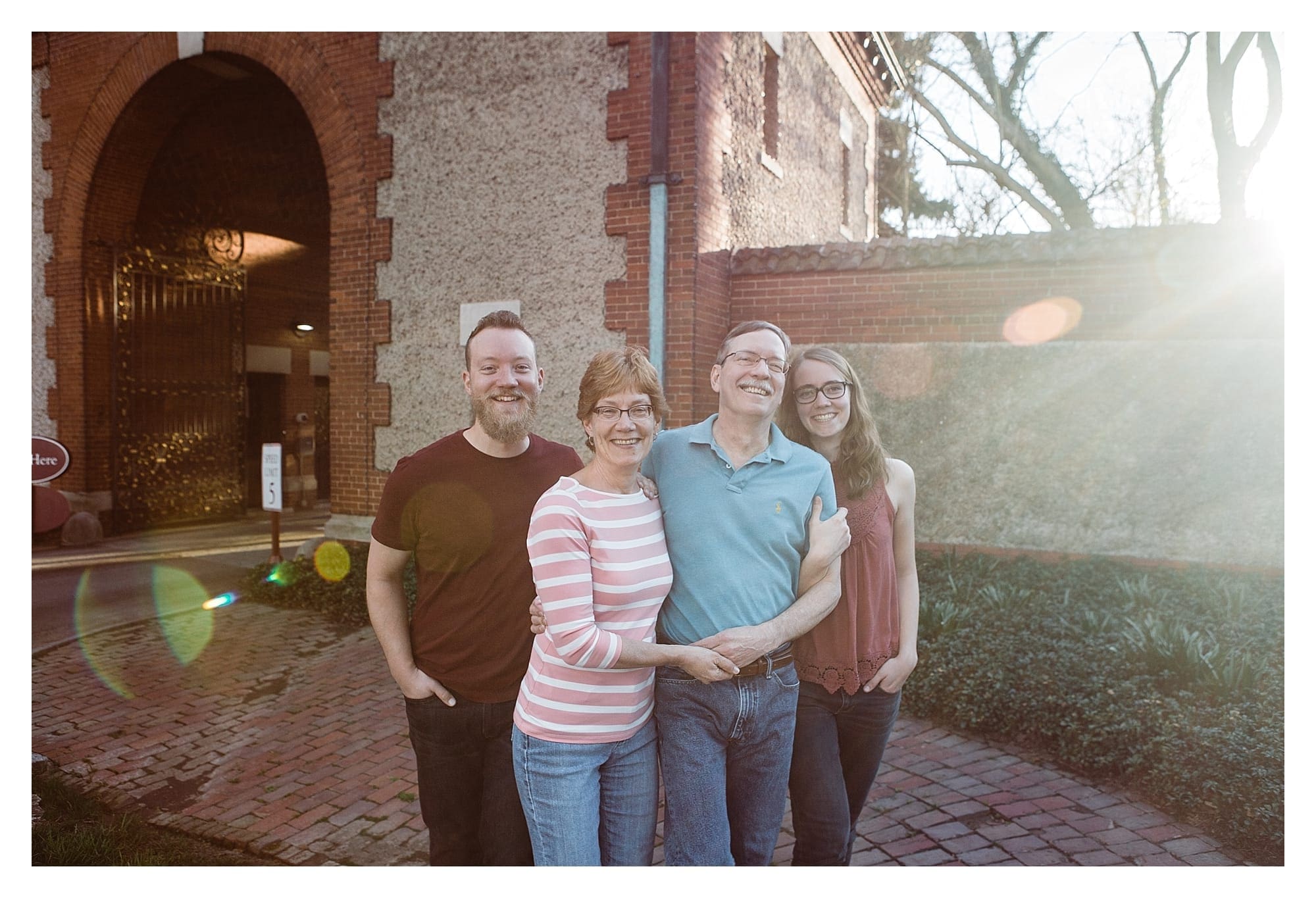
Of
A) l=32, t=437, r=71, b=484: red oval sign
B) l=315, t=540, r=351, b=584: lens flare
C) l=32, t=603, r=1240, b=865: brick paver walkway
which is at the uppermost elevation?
l=32, t=437, r=71, b=484: red oval sign

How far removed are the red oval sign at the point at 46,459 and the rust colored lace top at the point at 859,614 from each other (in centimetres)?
338

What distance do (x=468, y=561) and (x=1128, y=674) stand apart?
383 centimetres

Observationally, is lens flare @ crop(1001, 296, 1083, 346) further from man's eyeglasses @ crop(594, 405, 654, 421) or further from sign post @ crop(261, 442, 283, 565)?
sign post @ crop(261, 442, 283, 565)

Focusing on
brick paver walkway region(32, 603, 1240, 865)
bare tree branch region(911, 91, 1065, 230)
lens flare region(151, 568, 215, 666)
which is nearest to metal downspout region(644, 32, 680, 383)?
brick paver walkway region(32, 603, 1240, 865)

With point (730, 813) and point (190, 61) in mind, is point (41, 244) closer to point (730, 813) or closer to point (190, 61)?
point (190, 61)

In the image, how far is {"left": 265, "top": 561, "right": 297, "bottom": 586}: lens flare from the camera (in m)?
7.44

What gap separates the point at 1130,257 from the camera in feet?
20.3

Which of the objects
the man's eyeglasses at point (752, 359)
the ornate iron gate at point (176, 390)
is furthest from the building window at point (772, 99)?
the ornate iron gate at point (176, 390)

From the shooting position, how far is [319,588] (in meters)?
7.21

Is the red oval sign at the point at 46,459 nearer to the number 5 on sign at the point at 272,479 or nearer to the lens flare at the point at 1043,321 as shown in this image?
the number 5 on sign at the point at 272,479

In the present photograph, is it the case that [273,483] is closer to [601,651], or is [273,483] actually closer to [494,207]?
[494,207]

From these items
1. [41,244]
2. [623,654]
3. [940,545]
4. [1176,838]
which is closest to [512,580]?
[623,654]

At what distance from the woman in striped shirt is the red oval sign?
2895mm

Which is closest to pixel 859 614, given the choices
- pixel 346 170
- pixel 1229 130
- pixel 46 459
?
pixel 46 459
